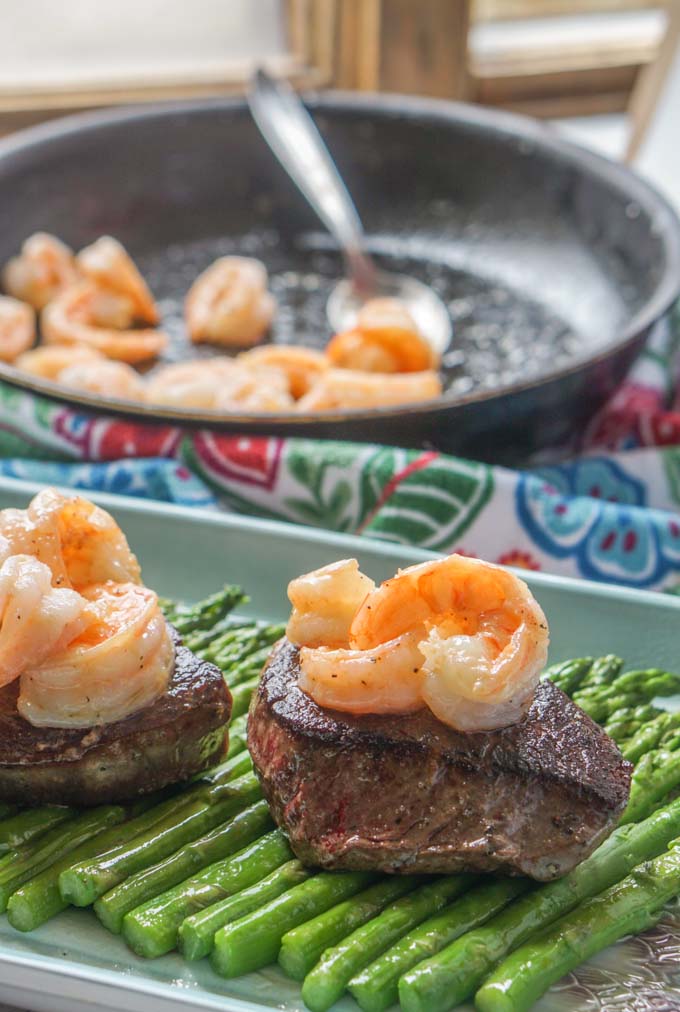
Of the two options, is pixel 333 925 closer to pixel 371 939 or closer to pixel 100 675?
pixel 371 939

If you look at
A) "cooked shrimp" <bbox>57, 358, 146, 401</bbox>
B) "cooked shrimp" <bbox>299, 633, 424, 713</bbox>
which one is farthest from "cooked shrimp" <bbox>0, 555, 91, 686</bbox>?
"cooked shrimp" <bbox>57, 358, 146, 401</bbox>

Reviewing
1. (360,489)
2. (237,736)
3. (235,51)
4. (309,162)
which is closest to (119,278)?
(309,162)

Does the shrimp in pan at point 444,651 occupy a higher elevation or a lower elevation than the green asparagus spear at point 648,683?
higher

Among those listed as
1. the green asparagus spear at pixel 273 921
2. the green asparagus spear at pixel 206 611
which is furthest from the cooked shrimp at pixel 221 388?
the green asparagus spear at pixel 273 921

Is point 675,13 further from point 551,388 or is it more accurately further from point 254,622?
point 254,622

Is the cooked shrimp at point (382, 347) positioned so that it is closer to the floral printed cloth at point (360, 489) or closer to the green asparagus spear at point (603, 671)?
the floral printed cloth at point (360, 489)

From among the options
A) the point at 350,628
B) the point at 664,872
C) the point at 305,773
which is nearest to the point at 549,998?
the point at 664,872
